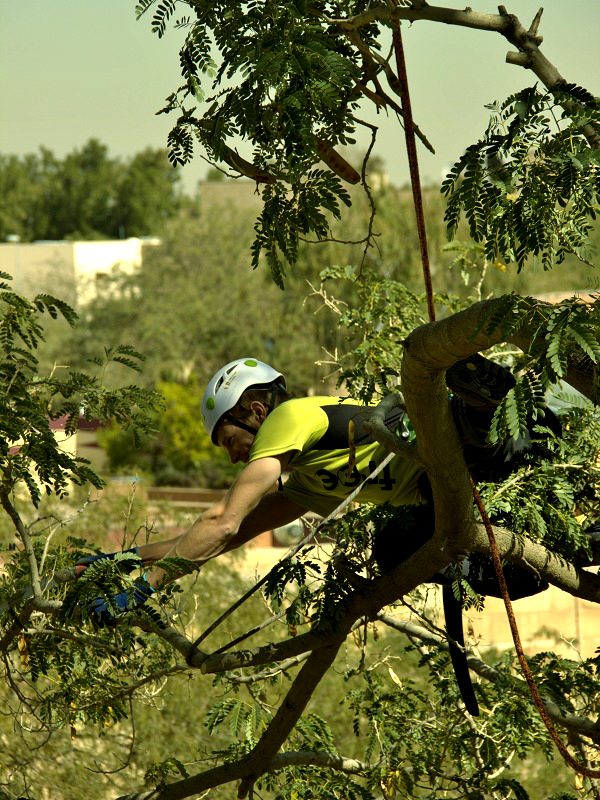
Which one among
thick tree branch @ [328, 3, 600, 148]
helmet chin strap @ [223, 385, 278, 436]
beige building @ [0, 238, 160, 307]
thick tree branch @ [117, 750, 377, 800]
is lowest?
thick tree branch @ [117, 750, 377, 800]

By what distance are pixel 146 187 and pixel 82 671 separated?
78.3 meters

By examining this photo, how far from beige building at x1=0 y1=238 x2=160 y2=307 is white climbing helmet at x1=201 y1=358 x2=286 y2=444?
36746mm

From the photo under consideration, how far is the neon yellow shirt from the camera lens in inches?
167

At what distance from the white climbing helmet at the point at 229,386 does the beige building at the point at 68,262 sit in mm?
36746

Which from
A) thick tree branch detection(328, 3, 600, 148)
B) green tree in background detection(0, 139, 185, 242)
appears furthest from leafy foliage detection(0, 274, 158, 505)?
green tree in background detection(0, 139, 185, 242)

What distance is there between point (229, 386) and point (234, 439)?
0.24 m

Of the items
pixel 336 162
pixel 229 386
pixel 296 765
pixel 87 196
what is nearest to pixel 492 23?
pixel 336 162

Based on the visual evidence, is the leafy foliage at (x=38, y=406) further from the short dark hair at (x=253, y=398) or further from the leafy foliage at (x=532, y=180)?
the leafy foliage at (x=532, y=180)

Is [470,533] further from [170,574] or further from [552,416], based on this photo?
[170,574]

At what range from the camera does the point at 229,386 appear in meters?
4.73

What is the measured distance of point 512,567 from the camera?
4.23m

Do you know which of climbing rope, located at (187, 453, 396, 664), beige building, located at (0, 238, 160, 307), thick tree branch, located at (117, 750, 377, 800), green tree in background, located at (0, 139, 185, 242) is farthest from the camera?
green tree in background, located at (0, 139, 185, 242)

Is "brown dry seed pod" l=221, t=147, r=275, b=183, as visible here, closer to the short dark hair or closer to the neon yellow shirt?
the neon yellow shirt

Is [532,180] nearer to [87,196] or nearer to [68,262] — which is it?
[68,262]
